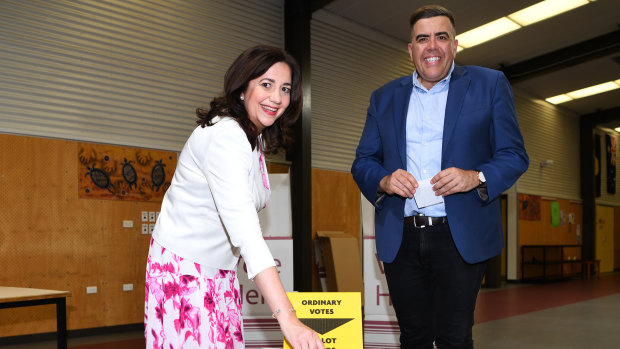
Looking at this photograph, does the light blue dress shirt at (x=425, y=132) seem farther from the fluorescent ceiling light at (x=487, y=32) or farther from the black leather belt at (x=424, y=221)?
the fluorescent ceiling light at (x=487, y=32)

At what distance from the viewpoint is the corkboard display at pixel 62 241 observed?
16.5 ft

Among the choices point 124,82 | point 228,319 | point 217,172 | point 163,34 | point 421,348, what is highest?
point 163,34

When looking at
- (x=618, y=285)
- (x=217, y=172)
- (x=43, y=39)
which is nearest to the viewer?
(x=217, y=172)

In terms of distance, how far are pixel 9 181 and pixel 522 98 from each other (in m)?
11.5

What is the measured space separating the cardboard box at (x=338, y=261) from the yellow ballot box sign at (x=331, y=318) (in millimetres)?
6202

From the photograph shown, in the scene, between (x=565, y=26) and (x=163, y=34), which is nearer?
(x=163, y=34)

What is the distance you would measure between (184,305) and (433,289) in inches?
34.9

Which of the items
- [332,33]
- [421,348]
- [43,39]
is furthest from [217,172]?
[332,33]

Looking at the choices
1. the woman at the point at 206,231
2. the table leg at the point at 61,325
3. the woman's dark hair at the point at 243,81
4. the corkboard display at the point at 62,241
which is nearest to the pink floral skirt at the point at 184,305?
the woman at the point at 206,231

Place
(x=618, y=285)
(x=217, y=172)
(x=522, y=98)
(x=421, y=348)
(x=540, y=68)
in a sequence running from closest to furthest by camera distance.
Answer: (x=217, y=172), (x=421, y=348), (x=540, y=68), (x=618, y=285), (x=522, y=98)

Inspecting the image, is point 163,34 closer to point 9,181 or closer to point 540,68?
point 9,181

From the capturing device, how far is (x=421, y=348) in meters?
1.79

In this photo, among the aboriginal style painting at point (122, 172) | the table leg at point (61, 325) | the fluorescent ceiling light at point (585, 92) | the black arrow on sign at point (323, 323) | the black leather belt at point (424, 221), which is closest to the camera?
the black arrow on sign at point (323, 323)

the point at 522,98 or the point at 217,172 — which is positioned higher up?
the point at 522,98
